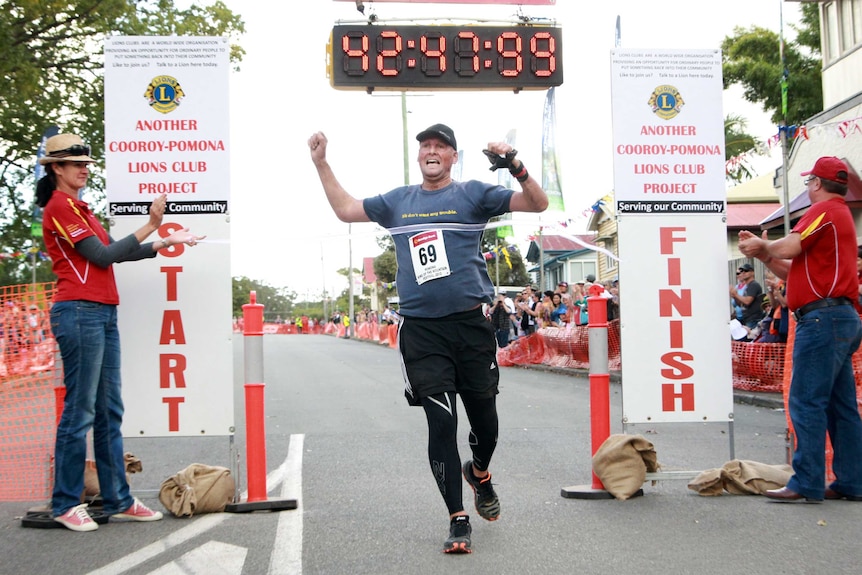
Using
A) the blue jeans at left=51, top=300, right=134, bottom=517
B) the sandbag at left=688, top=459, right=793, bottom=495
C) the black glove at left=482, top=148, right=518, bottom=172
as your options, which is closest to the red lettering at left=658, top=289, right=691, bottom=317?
the sandbag at left=688, top=459, right=793, bottom=495

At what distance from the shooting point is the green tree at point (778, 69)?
132 ft

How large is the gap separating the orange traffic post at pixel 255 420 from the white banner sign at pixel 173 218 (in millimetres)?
252

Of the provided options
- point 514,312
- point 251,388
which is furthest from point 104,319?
point 514,312

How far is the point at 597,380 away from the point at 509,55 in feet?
11.5

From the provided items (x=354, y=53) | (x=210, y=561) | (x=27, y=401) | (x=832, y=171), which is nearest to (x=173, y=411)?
(x=27, y=401)

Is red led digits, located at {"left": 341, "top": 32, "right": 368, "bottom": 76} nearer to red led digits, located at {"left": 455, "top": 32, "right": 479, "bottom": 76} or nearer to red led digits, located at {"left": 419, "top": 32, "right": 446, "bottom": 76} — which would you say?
red led digits, located at {"left": 419, "top": 32, "right": 446, "bottom": 76}

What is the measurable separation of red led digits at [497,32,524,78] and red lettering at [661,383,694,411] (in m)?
→ 3.34

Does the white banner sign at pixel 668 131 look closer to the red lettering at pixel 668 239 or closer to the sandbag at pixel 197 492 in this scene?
the red lettering at pixel 668 239

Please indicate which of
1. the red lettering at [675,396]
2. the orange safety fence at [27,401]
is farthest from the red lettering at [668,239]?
the orange safety fence at [27,401]

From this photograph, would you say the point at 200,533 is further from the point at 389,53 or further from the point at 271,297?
the point at 271,297

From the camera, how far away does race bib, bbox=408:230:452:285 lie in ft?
17.3

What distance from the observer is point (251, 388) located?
614 cm

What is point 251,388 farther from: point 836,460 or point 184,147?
point 836,460

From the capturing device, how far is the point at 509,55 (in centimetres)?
880
